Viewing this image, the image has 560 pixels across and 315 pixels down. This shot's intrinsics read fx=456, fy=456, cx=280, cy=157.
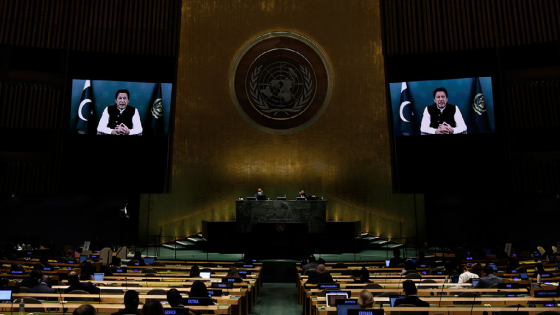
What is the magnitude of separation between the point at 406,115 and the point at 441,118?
998 mm

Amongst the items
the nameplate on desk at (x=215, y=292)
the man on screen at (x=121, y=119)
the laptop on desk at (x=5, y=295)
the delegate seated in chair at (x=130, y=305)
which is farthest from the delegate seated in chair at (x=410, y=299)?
the man on screen at (x=121, y=119)

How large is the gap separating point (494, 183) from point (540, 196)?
7.41 ft

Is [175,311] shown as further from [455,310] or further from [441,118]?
[441,118]

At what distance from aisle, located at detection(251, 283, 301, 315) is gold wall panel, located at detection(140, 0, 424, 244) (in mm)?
5805

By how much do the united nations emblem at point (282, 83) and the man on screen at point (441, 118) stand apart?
3.74 meters

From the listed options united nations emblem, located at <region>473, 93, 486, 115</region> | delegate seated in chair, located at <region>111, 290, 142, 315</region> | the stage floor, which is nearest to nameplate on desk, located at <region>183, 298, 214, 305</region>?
delegate seated in chair, located at <region>111, 290, 142, 315</region>

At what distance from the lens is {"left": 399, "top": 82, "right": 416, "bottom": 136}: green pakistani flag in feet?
44.6

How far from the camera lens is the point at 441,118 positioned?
44.0 feet

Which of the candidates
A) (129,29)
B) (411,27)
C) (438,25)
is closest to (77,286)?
(129,29)

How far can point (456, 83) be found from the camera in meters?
13.4

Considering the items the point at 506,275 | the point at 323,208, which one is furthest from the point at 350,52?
the point at 506,275

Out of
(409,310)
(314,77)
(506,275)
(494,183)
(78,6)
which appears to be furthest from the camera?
(314,77)

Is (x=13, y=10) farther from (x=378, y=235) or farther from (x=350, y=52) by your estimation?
(x=378, y=235)

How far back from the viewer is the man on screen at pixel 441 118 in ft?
43.5
